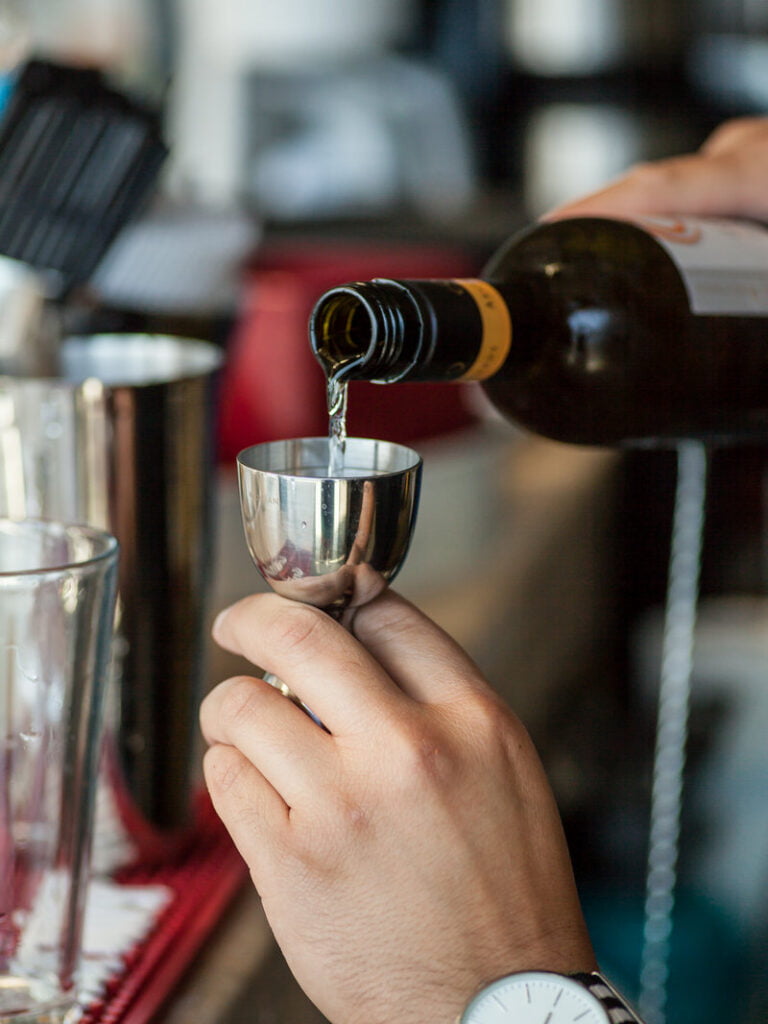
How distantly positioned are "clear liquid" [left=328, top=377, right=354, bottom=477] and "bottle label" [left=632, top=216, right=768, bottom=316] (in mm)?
262

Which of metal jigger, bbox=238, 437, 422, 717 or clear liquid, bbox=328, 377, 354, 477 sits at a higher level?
clear liquid, bbox=328, 377, 354, 477

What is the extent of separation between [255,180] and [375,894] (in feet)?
10.2

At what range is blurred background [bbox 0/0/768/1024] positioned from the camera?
1170mm

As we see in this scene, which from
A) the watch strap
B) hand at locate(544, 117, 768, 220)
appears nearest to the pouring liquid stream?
the watch strap

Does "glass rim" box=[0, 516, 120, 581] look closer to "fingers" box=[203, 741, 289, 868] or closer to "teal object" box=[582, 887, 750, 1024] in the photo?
"fingers" box=[203, 741, 289, 868]

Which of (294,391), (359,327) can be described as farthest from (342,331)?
(294,391)

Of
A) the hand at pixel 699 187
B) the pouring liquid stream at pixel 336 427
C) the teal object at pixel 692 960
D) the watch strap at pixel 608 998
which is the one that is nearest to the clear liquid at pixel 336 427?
the pouring liquid stream at pixel 336 427

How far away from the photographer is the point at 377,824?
448 millimetres

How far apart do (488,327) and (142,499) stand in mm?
207

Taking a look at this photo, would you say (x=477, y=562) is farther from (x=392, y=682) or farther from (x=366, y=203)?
(x=366, y=203)

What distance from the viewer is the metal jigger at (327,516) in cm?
43

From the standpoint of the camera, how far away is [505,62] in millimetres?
3510

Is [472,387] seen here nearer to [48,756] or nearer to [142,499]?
[142,499]

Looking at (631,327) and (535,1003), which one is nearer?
(535,1003)
